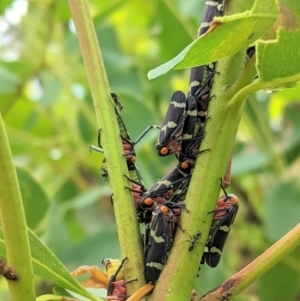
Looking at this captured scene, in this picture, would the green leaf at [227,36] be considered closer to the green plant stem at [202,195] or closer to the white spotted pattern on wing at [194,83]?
the green plant stem at [202,195]

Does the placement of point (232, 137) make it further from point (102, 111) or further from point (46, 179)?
point (46, 179)

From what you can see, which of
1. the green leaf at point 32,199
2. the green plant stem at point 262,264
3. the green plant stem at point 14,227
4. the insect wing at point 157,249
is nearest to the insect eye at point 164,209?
the insect wing at point 157,249

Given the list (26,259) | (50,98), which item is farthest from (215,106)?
(50,98)

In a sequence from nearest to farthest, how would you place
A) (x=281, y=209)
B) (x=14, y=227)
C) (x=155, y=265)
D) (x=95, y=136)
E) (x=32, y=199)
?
(x=14, y=227) < (x=155, y=265) < (x=32, y=199) < (x=281, y=209) < (x=95, y=136)

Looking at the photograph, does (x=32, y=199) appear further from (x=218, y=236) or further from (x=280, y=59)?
(x=280, y=59)

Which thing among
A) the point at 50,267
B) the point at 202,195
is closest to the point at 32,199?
the point at 50,267
